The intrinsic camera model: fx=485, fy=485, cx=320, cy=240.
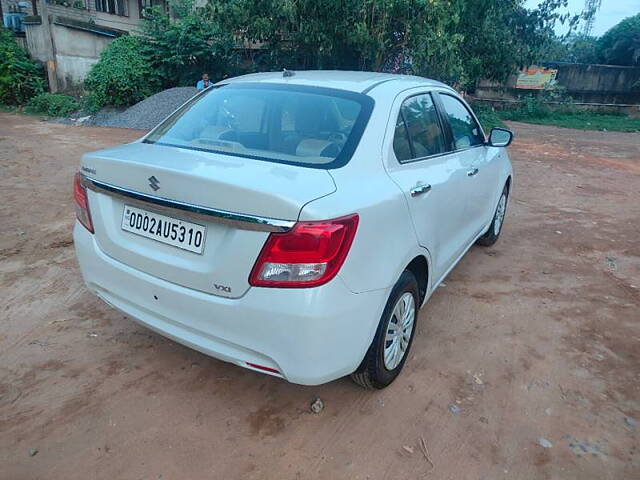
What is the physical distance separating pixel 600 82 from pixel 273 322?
26939 millimetres

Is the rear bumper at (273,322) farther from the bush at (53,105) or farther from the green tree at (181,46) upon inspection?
the bush at (53,105)

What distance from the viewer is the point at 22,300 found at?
11.8 ft

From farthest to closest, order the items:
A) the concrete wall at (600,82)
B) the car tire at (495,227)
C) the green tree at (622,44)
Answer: the green tree at (622,44)
the concrete wall at (600,82)
the car tire at (495,227)

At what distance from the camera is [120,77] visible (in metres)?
14.6

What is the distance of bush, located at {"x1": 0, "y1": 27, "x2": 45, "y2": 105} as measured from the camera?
15.9 meters

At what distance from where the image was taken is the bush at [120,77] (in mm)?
14633

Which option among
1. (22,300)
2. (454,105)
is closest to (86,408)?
(22,300)

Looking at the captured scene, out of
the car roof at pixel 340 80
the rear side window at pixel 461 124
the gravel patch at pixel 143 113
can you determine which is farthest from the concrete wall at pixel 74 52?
the rear side window at pixel 461 124

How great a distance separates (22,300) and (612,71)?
89.3 feet

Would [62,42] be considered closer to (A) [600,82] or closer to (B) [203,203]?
(B) [203,203]

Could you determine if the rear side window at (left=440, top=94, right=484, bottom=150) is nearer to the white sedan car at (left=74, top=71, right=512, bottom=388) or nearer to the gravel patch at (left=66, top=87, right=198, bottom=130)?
the white sedan car at (left=74, top=71, right=512, bottom=388)

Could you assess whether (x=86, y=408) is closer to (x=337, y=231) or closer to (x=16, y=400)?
(x=16, y=400)

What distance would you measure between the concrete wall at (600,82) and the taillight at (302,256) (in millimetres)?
25263

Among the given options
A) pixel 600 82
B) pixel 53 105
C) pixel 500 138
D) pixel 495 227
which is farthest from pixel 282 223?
pixel 600 82
